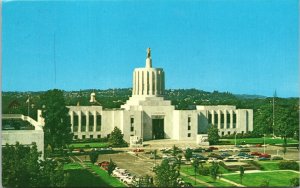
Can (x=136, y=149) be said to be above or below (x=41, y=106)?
below

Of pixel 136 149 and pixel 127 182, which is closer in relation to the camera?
pixel 127 182

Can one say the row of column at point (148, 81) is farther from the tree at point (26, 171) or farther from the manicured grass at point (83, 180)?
the tree at point (26, 171)

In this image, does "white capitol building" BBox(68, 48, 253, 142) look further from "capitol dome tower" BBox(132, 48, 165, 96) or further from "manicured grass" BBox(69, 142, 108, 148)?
"manicured grass" BBox(69, 142, 108, 148)

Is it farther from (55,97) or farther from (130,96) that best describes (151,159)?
(130,96)

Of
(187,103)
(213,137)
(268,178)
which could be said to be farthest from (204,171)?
(187,103)

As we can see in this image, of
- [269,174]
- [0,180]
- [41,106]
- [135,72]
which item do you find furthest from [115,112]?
[0,180]

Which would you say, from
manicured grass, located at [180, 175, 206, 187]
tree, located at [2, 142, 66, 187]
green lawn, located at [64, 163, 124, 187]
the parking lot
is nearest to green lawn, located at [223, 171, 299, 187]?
manicured grass, located at [180, 175, 206, 187]
